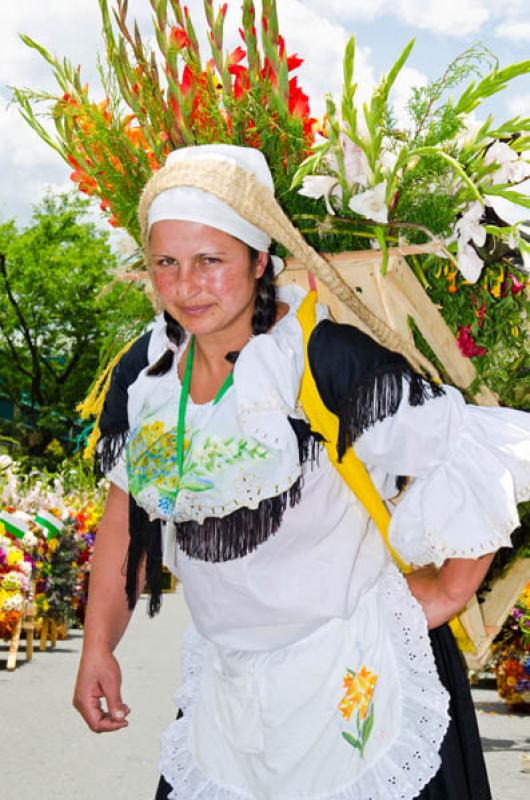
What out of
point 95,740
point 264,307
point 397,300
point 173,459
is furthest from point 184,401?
point 95,740

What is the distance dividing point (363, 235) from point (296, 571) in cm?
74

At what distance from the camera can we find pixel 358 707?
2.47 meters

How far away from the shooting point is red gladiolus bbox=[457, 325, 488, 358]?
2.79 m

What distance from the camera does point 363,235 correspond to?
2643mm

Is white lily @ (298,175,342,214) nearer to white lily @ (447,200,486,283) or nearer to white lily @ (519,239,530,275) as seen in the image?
white lily @ (447,200,486,283)

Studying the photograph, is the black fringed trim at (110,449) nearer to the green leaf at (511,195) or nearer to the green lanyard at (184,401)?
the green lanyard at (184,401)

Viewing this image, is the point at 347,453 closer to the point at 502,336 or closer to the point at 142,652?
the point at 502,336

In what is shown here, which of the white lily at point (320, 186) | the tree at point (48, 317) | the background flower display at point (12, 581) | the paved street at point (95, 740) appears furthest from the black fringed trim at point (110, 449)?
the tree at point (48, 317)

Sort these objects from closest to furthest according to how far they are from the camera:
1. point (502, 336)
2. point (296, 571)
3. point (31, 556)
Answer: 1. point (296, 571)
2. point (502, 336)
3. point (31, 556)

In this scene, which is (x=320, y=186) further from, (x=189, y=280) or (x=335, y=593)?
(x=335, y=593)

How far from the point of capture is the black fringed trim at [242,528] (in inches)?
97.0

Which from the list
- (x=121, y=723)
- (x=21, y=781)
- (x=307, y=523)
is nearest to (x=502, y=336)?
(x=307, y=523)

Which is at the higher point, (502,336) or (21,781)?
(502,336)

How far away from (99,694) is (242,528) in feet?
1.97
